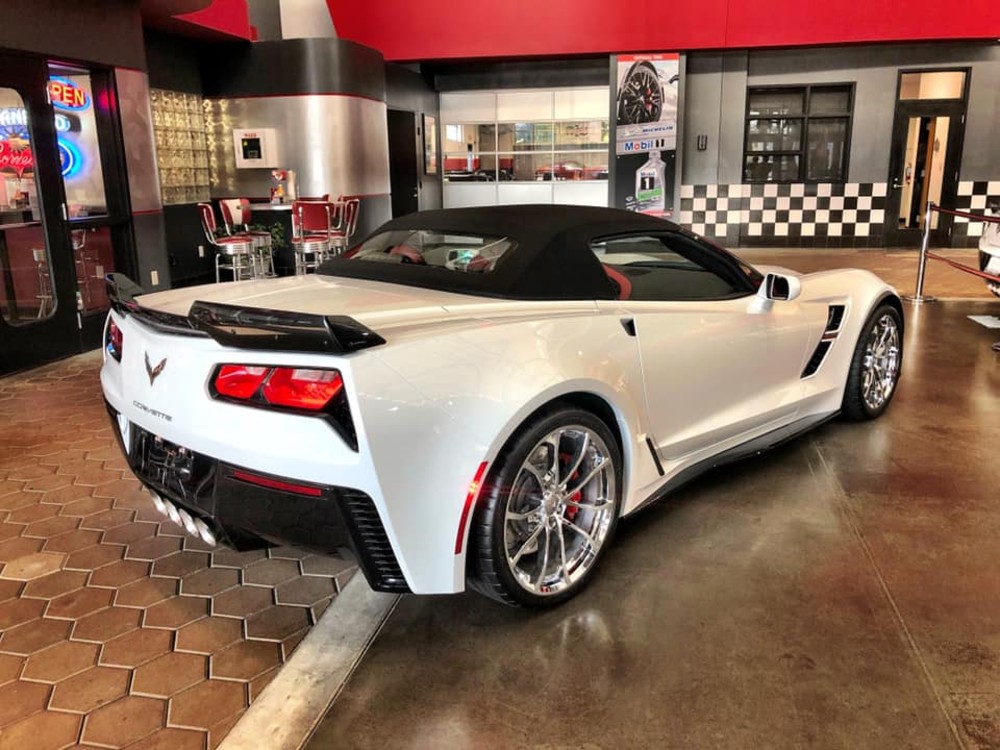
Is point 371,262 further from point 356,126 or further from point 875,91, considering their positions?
point 875,91

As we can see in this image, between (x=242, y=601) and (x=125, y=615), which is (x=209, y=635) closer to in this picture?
Result: (x=242, y=601)

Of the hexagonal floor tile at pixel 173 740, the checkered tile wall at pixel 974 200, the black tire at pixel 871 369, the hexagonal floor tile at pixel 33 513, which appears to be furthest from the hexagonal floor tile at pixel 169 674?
the checkered tile wall at pixel 974 200

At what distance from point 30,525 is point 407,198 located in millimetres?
10174

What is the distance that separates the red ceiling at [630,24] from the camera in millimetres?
9734

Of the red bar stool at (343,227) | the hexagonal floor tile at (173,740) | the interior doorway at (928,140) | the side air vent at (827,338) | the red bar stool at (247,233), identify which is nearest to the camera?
the hexagonal floor tile at (173,740)

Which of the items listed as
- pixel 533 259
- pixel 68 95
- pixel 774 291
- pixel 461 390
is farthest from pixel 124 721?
pixel 68 95

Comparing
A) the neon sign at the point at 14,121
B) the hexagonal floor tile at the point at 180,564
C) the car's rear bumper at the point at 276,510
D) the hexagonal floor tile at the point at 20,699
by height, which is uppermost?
the neon sign at the point at 14,121

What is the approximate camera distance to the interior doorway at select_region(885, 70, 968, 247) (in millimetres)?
10578

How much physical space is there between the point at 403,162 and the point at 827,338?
32.4 feet

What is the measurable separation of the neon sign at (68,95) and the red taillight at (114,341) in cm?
426

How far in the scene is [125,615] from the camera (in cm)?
226

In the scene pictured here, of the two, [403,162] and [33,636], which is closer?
[33,636]

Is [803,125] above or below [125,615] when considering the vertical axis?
above

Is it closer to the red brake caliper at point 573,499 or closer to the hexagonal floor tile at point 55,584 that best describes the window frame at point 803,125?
the red brake caliper at point 573,499
